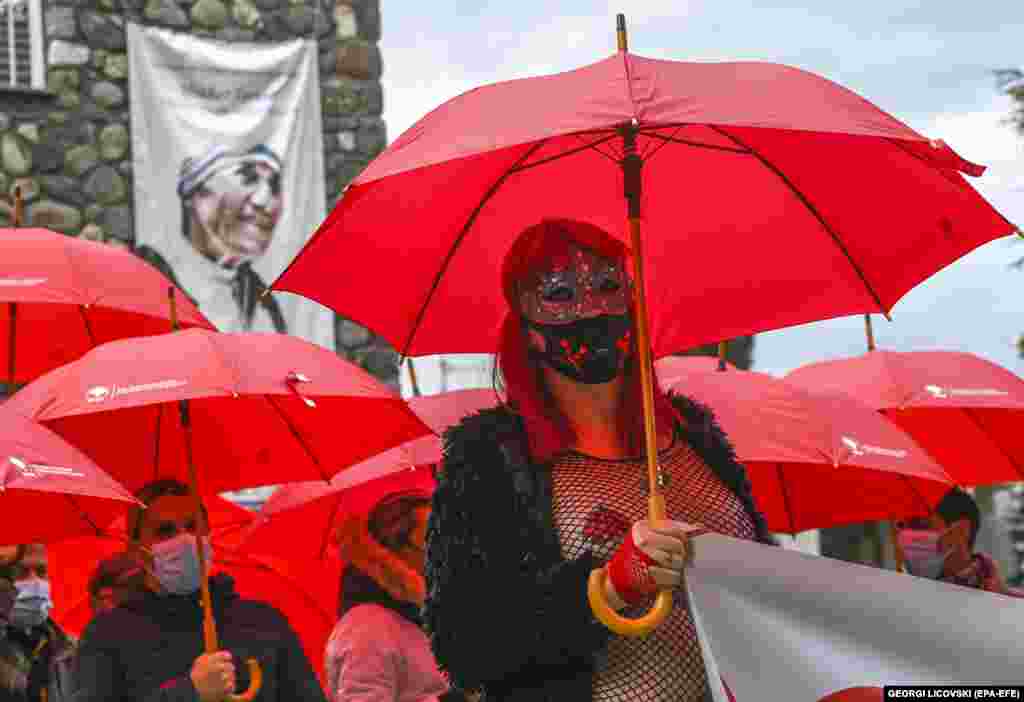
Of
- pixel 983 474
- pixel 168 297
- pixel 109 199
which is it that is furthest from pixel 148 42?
pixel 983 474

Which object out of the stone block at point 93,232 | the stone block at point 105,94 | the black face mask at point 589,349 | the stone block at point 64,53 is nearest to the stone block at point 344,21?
the stone block at point 105,94

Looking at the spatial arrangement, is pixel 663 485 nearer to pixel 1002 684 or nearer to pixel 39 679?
pixel 1002 684

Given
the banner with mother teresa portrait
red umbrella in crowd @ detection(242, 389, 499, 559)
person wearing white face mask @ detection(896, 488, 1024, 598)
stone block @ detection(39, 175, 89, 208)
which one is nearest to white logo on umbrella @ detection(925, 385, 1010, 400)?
person wearing white face mask @ detection(896, 488, 1024, 598)

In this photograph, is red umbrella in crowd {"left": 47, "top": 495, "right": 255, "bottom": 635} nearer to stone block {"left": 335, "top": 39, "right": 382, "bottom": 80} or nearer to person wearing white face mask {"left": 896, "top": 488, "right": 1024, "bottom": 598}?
person wearing white face mask {"left": 896, "top": 488, "right": 1024, "bottom": 598}

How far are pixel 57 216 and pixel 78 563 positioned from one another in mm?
6443

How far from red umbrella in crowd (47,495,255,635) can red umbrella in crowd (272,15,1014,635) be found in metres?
3.18

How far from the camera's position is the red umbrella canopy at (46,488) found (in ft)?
15.8

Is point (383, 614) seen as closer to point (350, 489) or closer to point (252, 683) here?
point (252, 683)

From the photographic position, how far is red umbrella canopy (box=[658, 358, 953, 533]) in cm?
568

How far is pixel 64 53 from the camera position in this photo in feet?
44.1

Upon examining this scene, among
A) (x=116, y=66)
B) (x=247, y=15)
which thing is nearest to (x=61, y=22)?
(x=116, y=66)

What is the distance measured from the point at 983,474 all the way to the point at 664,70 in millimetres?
4355

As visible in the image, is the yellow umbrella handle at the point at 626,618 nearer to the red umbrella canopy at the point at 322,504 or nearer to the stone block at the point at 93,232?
the red umbrella canopy at the point at 322,504

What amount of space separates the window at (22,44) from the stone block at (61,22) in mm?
73
